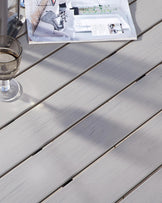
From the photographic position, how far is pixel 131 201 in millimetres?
1214

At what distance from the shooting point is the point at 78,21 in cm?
149

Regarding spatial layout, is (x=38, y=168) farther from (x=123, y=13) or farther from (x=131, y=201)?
(x=123, y=13)

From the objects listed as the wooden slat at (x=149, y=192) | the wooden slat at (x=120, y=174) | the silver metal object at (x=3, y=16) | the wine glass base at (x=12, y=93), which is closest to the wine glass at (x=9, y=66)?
the wine glass base at (x=12, y=93)

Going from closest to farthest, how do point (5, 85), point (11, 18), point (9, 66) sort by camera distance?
point (9, 66), point (5, 85), point (11, 18)

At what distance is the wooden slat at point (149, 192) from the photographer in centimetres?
122

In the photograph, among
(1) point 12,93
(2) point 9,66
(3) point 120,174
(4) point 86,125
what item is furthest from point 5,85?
(3) point 120,174

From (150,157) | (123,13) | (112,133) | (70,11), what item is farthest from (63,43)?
(150,157)

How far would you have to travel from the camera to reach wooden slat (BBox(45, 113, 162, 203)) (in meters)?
1.21

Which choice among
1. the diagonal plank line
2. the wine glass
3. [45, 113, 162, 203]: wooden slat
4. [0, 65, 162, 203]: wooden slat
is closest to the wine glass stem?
the wine glass

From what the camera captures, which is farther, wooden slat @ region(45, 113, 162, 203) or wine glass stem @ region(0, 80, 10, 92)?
wine glass stem @ region(0, 80, 10, 92)

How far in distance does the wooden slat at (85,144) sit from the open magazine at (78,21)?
200 mm

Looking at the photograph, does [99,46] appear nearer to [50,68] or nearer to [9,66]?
[50,68]

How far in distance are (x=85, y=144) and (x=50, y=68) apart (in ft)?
0.88

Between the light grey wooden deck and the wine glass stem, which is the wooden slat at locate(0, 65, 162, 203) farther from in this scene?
the wine glass stem
